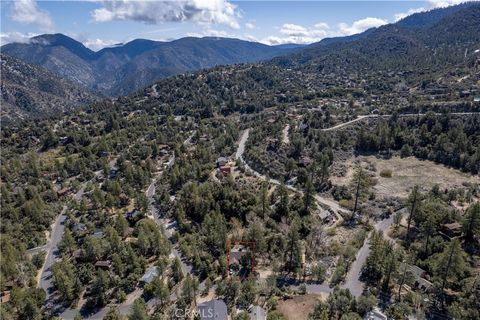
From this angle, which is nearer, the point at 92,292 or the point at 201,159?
the point at 92,292

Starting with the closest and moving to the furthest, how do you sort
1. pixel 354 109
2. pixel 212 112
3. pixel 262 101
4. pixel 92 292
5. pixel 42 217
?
1. pixel 92 292
2. pixel 42 217
3. pixel 354 109
4. pixel 212 112
5. pixel 262 101

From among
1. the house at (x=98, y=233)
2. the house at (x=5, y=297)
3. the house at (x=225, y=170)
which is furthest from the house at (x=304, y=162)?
the house at (x=5, y=297)

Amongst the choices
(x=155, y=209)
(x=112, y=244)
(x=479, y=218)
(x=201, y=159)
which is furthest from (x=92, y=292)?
(x=479, y=218)

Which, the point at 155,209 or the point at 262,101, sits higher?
the point at 262,101

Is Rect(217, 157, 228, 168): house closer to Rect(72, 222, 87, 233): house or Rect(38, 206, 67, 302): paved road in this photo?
Rect(72, 222, 87, 233): house

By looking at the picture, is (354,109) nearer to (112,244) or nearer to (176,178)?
(176,178)

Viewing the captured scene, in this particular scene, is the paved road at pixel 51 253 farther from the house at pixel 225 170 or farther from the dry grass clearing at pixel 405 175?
the dry grass clearing at pixel 405 175
